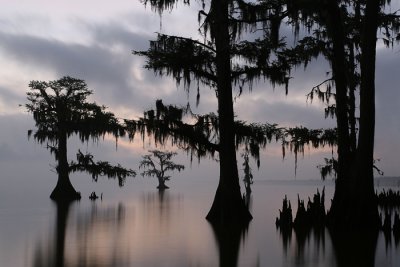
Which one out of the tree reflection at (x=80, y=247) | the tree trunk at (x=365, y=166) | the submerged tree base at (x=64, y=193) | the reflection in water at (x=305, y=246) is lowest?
the submerged tree base at (x=64, y=193)

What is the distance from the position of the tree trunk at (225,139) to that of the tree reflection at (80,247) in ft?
13.1

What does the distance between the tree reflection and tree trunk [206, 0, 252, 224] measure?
4.00 meters

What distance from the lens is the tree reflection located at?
35.6 ft

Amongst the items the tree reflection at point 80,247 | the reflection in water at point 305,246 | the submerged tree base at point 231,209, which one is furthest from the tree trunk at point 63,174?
the reflection in water at point 305,246

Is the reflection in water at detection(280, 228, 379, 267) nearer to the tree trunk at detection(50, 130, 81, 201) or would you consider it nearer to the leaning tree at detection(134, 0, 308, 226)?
the leaning tree at detection(134, 0, 308, 226)

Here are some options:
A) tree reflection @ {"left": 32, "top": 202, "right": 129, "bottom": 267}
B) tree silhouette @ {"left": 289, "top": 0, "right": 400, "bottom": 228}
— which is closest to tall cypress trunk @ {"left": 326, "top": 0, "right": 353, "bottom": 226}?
tree silhouette @ {"left": 289, "top": 0, "right": 400, "bottom": 228}

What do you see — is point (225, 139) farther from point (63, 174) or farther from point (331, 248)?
point (63, 174)

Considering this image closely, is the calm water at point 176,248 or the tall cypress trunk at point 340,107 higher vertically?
the tall cypress trunk at point 340,107

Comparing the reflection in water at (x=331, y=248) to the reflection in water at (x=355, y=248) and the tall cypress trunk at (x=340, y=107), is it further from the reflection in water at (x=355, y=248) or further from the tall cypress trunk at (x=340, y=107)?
the tall cypress trunk at (x=340, y=107)

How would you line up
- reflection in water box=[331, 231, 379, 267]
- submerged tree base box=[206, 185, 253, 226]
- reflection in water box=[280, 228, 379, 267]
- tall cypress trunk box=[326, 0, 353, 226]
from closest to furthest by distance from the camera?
reflection in water box=[331, 231, 379, 267] → reflection in water box=[280, 228, 379, 267] → tall cypress trunk box=[326, 0, 353, 226] → submerged tree base box=[206, 185, 253, 226]

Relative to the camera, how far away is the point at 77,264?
10.5 metres

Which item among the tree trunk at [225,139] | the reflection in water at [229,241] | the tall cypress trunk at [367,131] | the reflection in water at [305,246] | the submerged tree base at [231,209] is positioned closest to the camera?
the reflection in water at [305,246]

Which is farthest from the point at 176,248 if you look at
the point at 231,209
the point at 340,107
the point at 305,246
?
the point at 340,107

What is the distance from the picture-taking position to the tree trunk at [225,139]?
18.2 m
